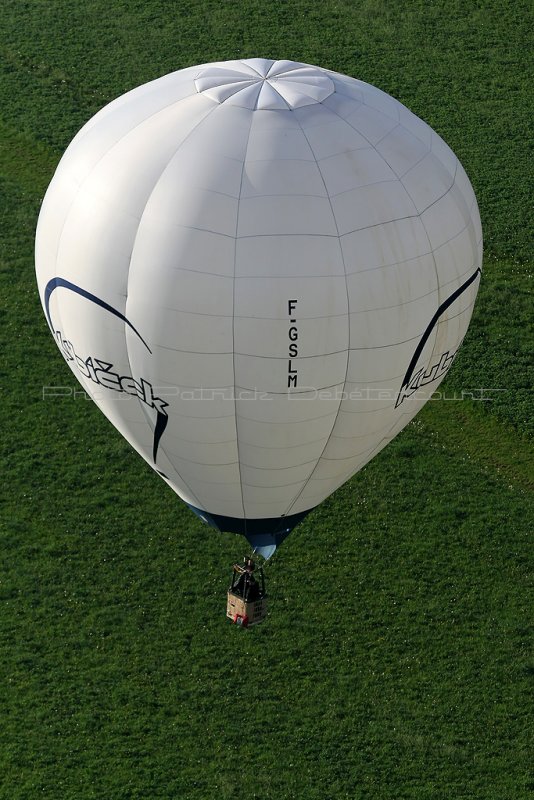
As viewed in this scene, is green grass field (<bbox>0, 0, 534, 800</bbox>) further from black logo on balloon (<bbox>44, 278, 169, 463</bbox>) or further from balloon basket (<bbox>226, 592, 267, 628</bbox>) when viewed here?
black logo on balloon (<bbox>44, 278, 169, 463</bbox>)

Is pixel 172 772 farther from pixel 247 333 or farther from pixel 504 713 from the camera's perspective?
pixel 247 333

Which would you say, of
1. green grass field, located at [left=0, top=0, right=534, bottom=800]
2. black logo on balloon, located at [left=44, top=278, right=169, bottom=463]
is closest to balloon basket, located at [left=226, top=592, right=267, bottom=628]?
green grass field, located at [left=0, top=0, right=534, bottom=800]

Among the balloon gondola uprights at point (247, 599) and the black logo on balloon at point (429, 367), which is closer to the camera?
the black logo on balloon at point (429, 367)

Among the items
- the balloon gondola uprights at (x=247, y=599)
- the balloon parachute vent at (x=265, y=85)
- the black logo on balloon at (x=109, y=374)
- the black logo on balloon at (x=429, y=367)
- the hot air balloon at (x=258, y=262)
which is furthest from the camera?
the balloon gondola uprights at (x=247, y=599)

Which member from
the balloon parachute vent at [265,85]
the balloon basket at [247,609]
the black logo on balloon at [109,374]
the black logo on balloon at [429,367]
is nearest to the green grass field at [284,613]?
the balloon basket at [247,609]

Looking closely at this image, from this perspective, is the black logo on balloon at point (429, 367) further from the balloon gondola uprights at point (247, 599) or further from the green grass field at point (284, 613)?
the green grass field at point (284, 613)
